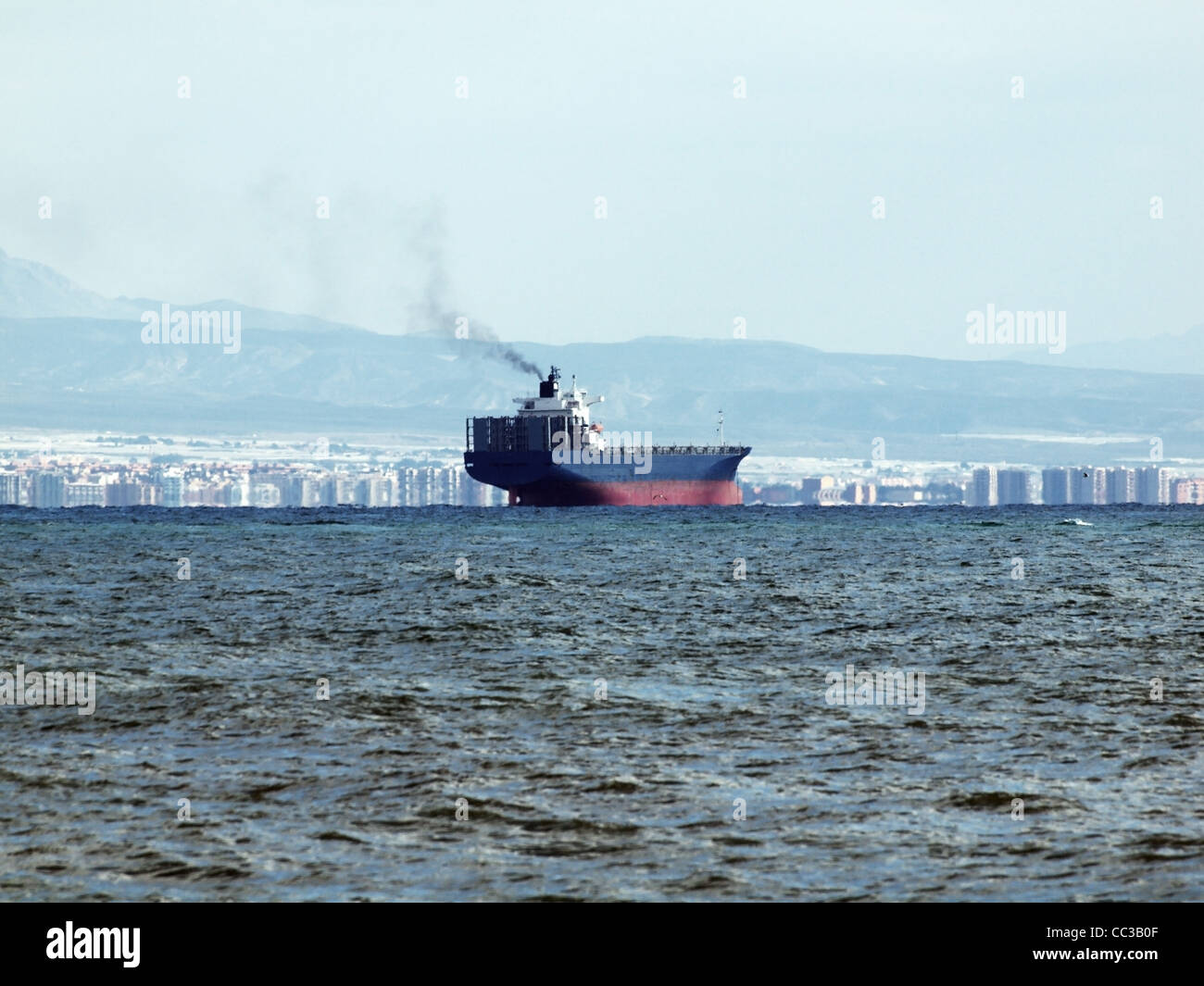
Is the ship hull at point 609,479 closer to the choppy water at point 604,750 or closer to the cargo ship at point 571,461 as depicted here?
the cargo ship at point 571,461

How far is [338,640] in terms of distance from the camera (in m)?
29.6

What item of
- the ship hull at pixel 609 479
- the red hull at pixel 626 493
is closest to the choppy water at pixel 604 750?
the ship hull at pixel 609 479

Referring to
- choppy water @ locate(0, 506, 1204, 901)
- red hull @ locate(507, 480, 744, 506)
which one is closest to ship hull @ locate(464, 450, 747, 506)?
red hull @ locate(507, 480, 744, 506)

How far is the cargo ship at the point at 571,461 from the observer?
140 meters

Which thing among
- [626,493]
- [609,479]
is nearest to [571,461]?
[609,479]

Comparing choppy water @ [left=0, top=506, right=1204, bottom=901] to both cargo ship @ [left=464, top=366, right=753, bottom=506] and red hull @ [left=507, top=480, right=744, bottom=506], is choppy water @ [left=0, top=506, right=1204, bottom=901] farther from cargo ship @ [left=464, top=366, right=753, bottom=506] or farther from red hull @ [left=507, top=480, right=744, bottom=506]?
red hull @ [left=507, top=480, right=744, bottom=506]

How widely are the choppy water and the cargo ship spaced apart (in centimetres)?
9923

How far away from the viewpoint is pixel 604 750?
1717 cm

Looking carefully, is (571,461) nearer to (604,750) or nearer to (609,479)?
(609,479)

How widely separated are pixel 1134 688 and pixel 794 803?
9578 mm

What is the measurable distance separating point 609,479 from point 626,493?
3.22 meters

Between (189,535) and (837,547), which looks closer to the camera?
(837,547)
